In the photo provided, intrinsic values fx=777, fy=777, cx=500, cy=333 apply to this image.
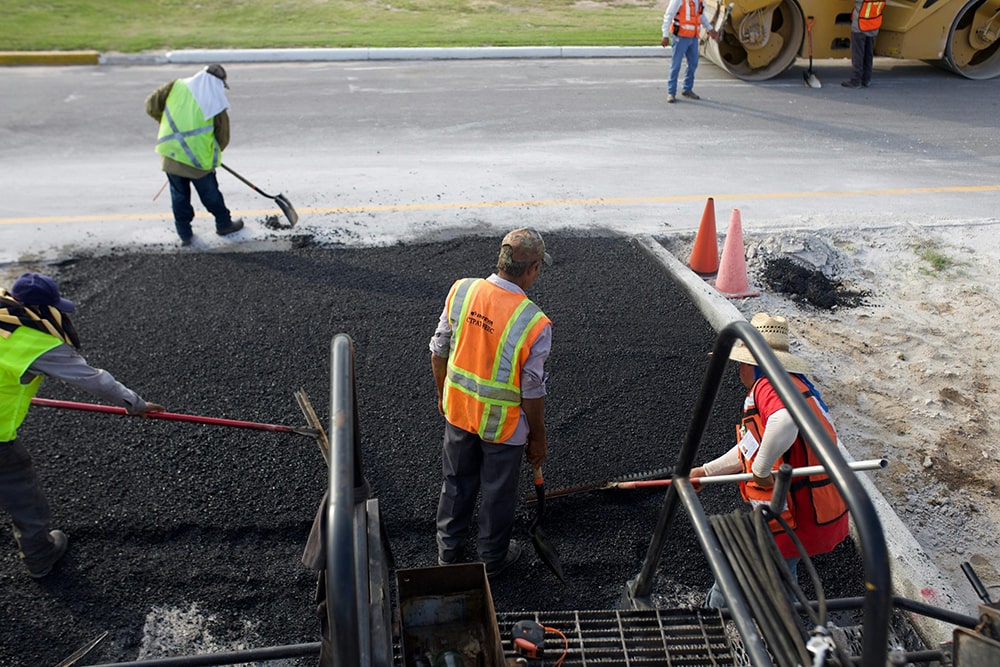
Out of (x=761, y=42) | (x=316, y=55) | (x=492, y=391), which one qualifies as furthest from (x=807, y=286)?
(x=316, y=55)

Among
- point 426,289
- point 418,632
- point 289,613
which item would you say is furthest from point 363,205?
point 418,632

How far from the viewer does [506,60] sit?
45.0 ft

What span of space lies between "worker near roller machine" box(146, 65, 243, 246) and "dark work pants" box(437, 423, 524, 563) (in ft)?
14.2

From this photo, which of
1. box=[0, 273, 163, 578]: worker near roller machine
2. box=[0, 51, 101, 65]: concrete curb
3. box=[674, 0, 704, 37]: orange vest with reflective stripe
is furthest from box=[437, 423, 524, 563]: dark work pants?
box=[0, 51, 101, 65]: concrete curb

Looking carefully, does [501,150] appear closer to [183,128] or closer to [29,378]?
[183,128]

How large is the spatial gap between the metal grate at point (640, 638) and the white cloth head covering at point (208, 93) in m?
5.50

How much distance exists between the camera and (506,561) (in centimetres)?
425

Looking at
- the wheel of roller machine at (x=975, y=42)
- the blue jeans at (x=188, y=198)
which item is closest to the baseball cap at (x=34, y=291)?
the blue jeans at (x=188, y=198)

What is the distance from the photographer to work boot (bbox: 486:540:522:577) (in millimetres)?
4191

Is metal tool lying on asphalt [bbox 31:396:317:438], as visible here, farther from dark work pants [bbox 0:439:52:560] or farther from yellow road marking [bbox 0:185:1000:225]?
yellow road marking [bbox 0:185:1000:225]

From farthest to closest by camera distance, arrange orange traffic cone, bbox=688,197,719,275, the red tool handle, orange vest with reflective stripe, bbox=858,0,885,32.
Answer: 1. orange vest with reflective stripe, bbox=858,0,885,32
2. orange traffic cone, bbox=688,197,719,275
3. the red tool handle

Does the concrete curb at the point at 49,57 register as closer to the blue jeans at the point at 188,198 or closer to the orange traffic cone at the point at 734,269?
the blue jeans at the point at 188,198

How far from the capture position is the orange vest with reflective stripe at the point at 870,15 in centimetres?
1157

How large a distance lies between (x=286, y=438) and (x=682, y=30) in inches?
357
